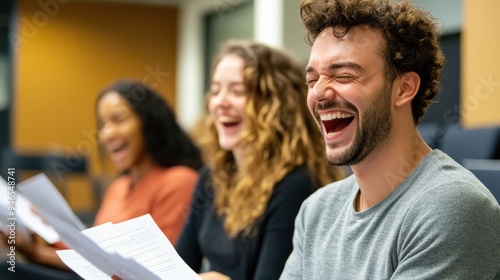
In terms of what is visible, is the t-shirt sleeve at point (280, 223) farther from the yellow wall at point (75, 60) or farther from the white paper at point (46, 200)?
the yellow wall at point (75, 60)

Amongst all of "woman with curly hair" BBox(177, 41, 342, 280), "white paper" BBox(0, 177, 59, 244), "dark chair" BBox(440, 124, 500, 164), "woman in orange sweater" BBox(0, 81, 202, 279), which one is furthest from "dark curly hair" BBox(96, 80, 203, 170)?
"dark chair" BBox(440, 124, 500, 164)

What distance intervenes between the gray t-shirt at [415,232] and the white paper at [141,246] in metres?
0.26

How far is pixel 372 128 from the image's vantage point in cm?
114

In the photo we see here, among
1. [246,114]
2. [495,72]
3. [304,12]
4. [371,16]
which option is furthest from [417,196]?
[495,72]

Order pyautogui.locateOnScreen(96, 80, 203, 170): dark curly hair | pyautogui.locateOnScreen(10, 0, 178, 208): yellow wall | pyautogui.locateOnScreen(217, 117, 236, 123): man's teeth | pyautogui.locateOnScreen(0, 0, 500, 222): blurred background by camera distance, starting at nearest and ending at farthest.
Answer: pyautogui.locateOnScreen(217, 117, 236, 123): man's teeth, pyautogui.locateOnScreen(96, 80, 203, 170): dark curly hair, pyautogui.locateOnScreen(0, 0, 500, 222): blurred background, pyautogui.locateOnScreen(10, 0, 178, 208): yellow wall

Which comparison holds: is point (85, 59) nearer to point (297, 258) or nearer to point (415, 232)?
point (297, 258)

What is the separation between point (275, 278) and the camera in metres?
1.62

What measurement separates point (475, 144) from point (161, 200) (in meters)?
1.23

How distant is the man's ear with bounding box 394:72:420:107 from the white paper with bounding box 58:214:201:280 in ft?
1.62

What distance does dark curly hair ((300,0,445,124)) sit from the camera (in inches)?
45.8

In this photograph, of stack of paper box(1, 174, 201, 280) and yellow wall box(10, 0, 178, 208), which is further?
yellow wall box(10, 0, 178, 208)

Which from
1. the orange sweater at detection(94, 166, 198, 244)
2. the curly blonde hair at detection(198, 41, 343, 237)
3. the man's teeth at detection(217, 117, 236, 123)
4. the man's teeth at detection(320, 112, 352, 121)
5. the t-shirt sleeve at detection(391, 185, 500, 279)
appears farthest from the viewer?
the orange sweater at detection(94, 166, 198, 244)

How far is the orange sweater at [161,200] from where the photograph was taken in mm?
2271

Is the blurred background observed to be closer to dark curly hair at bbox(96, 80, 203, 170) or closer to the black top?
dark curly hair at bbox(96, 80, 203, 170)
